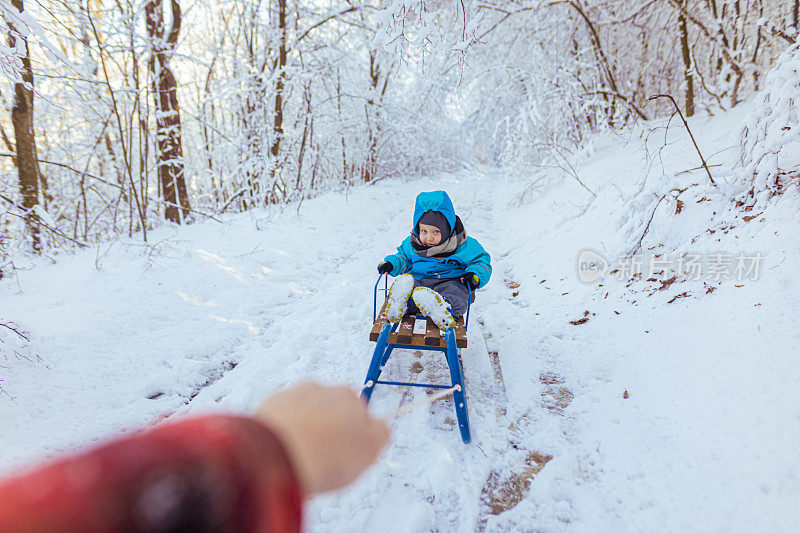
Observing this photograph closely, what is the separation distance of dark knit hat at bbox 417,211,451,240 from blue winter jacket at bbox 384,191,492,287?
0.03m

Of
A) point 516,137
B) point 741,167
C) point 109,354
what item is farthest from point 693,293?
point 516,137

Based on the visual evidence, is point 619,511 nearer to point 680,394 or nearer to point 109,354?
point 680,394

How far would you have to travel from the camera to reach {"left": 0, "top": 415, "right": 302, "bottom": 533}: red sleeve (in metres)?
0.35

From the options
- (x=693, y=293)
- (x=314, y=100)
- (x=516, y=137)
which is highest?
(x=314, y=100)

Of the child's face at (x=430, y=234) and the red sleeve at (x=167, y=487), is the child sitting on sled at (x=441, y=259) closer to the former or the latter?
the child's face at (x=430, y=234)

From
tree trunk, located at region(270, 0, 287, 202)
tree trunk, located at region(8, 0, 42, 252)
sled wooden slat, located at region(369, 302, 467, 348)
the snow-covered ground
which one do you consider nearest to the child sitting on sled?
sled wooden slat, located at region(369, 302, 467, 348)

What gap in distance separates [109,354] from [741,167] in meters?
5.08

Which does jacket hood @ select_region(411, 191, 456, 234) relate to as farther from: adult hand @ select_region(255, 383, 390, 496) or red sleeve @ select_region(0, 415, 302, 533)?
red sleeve @ select_region(0, 415, 302, 533)

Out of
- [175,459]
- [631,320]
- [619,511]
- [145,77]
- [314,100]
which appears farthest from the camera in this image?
[314,100]

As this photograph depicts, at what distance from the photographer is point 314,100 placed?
10227mm

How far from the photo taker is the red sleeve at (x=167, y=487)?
13.8 inches

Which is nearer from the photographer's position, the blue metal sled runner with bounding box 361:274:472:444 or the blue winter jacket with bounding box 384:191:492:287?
the blue metal sled runner with bounding box 361:274:472:444

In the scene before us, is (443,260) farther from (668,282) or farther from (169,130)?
(169,130)

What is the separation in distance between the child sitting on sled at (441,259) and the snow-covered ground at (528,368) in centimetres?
54
